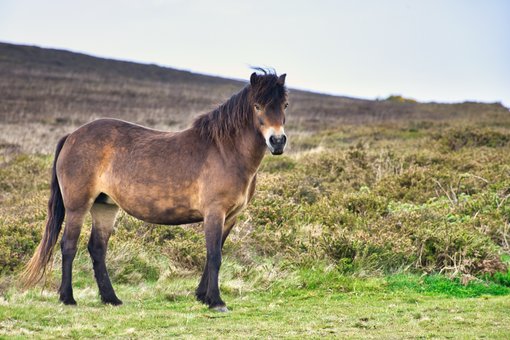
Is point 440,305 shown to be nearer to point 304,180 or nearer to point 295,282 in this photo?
point 295,282

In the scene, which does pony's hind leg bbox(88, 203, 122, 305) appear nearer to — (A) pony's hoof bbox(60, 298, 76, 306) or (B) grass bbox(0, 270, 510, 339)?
(B) grass bbox(0, 270, 510, 339)

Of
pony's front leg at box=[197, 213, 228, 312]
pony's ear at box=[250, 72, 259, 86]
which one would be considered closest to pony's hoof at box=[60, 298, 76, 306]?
pony's front leg at box=[197, 213, 228, 312]

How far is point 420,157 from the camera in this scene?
16.2 metres

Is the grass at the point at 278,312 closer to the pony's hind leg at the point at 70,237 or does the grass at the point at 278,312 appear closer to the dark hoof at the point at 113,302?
the dark hoof at the point at 113,302

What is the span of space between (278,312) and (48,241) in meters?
3.02

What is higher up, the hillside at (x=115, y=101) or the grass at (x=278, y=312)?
the hillside at (x=115, y=101)

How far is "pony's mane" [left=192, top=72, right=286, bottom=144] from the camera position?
7434mm

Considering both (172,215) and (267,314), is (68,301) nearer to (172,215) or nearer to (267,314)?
(172,215)

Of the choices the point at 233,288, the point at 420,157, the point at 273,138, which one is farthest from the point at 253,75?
the point at 420,157

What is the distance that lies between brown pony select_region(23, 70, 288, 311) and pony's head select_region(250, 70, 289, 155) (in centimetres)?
1

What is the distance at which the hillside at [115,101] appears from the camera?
30609 mm

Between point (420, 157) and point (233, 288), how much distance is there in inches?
351

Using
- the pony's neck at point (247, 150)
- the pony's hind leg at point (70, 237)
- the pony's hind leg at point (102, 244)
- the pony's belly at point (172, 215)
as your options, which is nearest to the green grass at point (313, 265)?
the pony's hind leg at point (102, 244)

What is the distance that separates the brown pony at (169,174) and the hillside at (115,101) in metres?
13.6
